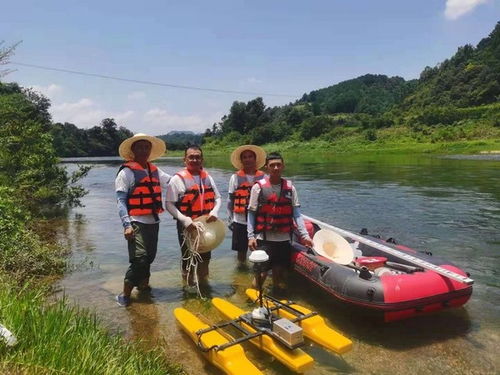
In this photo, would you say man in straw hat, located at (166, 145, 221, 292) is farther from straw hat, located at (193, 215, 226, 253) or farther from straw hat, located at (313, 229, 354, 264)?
straw hat, located at (313, 229, 354, 264)

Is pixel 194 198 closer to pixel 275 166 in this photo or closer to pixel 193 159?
pixel 193 159

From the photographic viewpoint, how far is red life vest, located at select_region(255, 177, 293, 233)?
18.2 ft

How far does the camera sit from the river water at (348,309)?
438 centimetres

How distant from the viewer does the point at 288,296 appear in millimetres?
6172

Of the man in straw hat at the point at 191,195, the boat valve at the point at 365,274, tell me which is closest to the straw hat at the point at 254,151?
the man in straw hat at the point at 191,195

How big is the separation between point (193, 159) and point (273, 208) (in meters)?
1.20

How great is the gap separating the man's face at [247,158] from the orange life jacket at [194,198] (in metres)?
1.13

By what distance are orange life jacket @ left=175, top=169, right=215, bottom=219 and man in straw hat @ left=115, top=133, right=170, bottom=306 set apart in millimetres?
312

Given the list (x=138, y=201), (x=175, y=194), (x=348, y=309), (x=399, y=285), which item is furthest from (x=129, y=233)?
(x=399, y=285)

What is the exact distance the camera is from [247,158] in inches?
265

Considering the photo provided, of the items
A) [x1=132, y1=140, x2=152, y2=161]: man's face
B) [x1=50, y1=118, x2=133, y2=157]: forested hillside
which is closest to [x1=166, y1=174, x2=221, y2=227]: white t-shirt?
[x1=132, y1=140, x2=152, y2=161]: man's face

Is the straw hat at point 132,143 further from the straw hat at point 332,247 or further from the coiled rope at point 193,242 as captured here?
the straw hat at point 332,247

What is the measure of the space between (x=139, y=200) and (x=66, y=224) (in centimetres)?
770

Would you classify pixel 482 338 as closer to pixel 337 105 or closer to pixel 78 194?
pixel 78 194
